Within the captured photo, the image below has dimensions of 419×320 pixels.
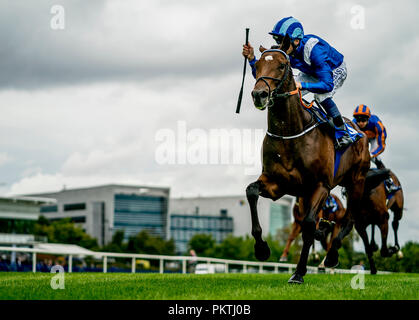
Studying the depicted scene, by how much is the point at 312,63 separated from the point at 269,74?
1.36m

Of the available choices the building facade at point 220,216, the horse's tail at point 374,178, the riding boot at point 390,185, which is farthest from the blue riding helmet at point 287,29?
the building facade at point 220,216

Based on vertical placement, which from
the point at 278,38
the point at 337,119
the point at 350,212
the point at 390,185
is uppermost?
the point at 278,38

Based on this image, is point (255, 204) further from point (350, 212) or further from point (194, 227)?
point (194, 227)

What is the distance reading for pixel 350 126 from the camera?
414 inches

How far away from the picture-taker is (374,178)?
1442 centimetres

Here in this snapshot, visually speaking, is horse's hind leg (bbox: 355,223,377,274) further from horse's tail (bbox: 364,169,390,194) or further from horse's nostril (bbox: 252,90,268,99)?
horse's nostril (bbox: 252,90,268,99)

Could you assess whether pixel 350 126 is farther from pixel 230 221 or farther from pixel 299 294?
pixel 230 221

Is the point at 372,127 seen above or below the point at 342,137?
above

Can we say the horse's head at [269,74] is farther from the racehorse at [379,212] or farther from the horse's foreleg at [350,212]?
the racehorse at [379,212]

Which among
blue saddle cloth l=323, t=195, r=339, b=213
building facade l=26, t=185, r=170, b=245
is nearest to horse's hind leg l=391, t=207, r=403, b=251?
blue saddle cloth l=323, t=195, r=339, b=213

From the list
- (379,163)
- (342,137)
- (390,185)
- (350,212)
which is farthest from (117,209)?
(342,137)

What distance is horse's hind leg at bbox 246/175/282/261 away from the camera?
8.59m
